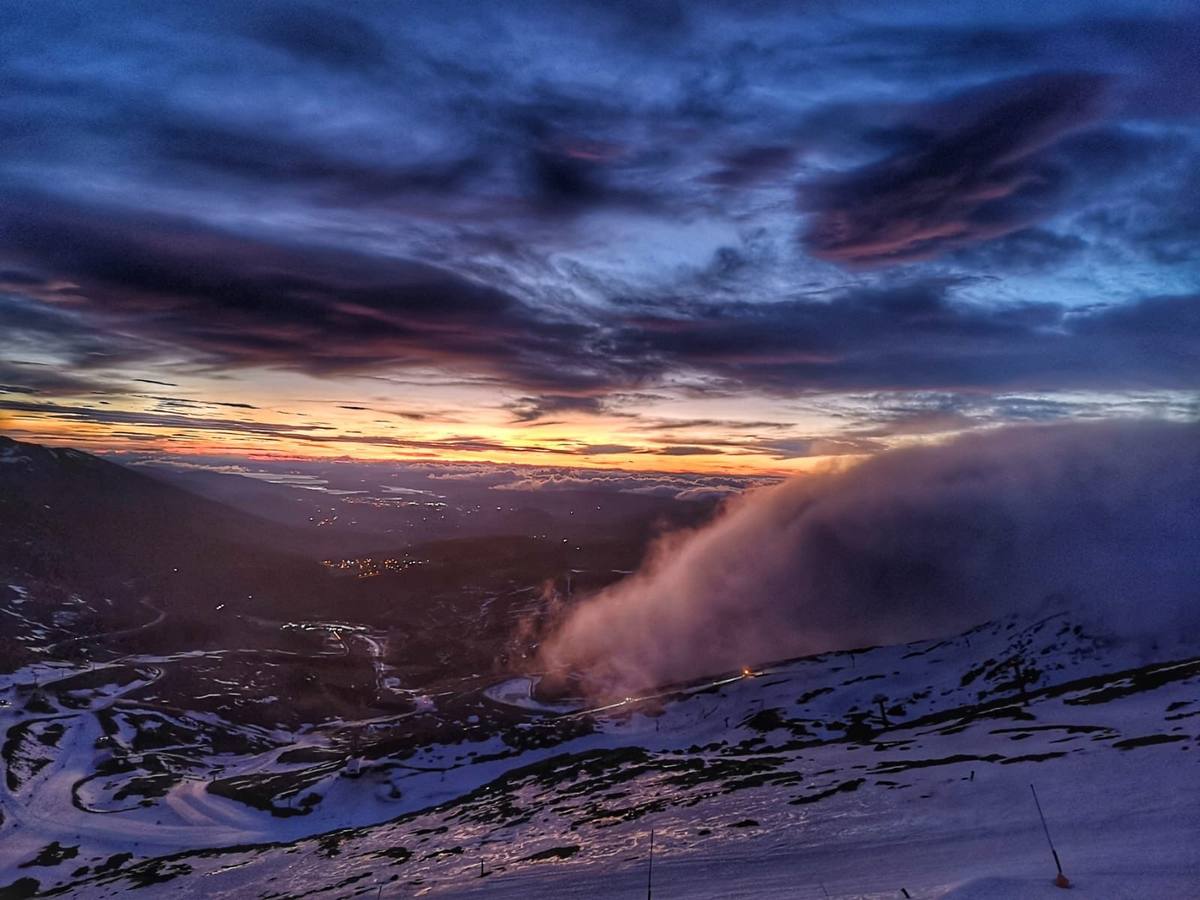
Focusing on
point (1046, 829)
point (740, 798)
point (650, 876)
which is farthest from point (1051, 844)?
point (740, 798)

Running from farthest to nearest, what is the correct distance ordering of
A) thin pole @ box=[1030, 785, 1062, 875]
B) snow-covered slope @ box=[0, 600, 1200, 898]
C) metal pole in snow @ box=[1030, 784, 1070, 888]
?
snow-covered slope @ box=[0, 600, 1200, 898] → thin pole @ box=[1030, 785, 1062, 875] → metal pole in snow @ box=[1030, 784, 1070, 888]

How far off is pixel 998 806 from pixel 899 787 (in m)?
12.0

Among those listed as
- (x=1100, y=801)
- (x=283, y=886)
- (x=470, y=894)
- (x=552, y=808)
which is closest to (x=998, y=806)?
(x=1100, y=801)

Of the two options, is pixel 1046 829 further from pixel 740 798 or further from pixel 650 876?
pixel 740 798

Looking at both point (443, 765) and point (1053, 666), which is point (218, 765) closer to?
point (443, 765)

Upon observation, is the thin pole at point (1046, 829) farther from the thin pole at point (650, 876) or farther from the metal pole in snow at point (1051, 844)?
the thin pole at point (650, 876)

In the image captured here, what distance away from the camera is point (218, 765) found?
607 feet

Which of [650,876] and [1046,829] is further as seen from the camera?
[650,876]

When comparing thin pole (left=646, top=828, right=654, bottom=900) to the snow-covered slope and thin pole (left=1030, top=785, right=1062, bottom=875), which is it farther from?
thin pole (left=1030, top=785, right=1062, bottom=875)

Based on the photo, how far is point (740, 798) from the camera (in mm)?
69938

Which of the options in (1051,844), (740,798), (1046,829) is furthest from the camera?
(740,798)

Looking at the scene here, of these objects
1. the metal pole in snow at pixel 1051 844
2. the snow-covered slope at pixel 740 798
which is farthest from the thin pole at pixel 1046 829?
the snow-covered slope at pixel 740 798

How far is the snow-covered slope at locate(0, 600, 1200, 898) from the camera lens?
43406 mm

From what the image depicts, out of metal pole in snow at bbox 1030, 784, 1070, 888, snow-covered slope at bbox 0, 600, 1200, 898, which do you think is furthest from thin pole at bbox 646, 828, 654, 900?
metal pole in snow at bbox 1030, 784, 1070, 888
